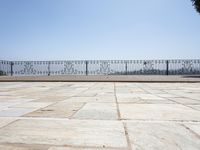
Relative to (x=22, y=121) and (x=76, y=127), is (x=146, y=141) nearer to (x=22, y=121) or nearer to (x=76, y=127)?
(x=76, y=127)

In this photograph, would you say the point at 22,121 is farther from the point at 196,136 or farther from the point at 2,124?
the point at 196,136

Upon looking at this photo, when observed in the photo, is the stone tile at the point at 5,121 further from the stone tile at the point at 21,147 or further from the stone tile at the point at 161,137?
the stone tile at the point at 161,137

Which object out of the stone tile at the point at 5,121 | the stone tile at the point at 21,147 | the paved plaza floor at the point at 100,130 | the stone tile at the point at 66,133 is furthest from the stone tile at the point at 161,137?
the stone tile at the point at 5,121

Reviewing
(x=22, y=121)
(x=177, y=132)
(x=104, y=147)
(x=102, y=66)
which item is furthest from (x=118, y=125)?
(x=102, y=66)

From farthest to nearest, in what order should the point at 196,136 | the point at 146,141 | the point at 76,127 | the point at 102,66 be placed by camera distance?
the point at 102,66
the point at 76,127
the point at 196,136
the point at 146,141

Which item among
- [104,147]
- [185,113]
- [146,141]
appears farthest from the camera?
[185,113]

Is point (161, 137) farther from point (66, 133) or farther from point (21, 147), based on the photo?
point (21, 147)

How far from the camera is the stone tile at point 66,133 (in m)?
2.48

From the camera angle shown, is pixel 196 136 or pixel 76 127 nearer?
pixel 196 136

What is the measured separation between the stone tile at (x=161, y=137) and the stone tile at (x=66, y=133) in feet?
0.43

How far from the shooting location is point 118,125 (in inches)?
126

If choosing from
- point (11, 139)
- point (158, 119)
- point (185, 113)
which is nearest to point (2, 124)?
point (11, 139)

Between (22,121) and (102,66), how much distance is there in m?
20.9

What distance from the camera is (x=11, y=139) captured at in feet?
8.38
